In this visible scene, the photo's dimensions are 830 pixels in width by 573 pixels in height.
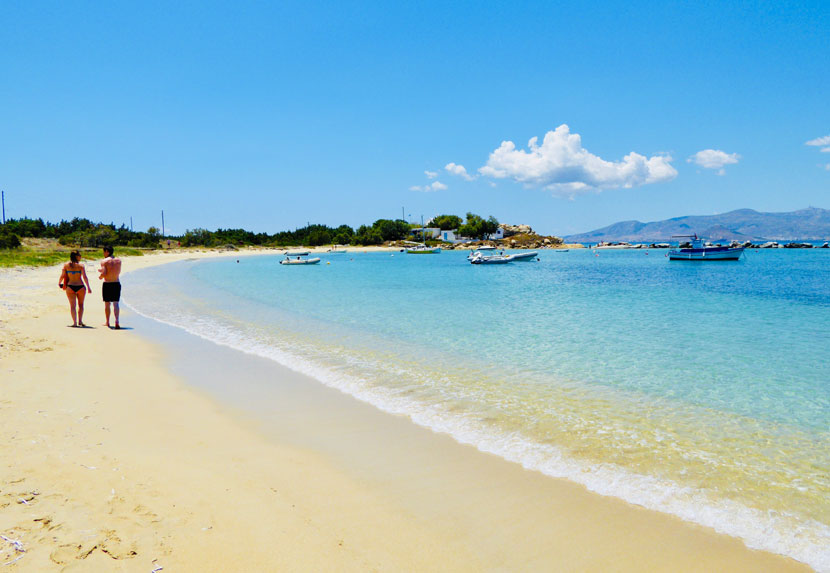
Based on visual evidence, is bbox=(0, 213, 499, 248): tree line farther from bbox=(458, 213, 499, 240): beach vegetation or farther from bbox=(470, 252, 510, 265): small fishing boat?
bbox=(470, 252, 510, 265): small fishing boat

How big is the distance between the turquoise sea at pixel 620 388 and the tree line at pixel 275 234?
84880 millimetres

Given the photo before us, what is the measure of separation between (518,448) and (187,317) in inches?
556

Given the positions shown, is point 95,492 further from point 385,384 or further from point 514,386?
point 514,386

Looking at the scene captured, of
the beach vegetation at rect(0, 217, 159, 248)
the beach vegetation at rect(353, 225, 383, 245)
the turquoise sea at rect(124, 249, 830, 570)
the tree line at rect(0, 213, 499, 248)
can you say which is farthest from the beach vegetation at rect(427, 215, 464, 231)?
the turquoise sea at rect(124, 249, 830, 570)

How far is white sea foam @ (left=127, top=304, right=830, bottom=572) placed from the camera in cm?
353

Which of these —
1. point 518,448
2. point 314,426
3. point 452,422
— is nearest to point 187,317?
point 314,426

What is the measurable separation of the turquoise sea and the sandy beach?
559mm

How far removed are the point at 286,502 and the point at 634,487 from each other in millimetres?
3286

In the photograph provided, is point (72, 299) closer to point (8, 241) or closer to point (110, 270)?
point (110, 270)

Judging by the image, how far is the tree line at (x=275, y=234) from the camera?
275 feet

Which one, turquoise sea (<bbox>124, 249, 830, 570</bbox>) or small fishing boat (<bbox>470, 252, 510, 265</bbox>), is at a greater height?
small fishing boat (<bbox>470, 252, 510, 265</bbox>)

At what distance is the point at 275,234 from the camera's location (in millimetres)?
148125

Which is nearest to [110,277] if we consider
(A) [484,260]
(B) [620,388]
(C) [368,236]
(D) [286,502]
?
(D) [286,502]

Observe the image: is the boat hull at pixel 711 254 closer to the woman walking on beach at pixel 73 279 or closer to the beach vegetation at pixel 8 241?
the woman walking on beach at pixel 73 279
